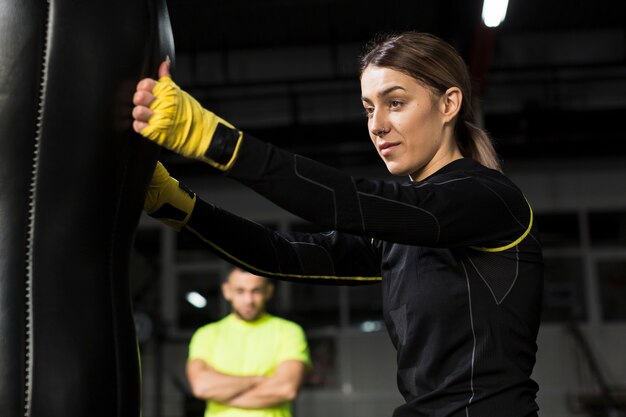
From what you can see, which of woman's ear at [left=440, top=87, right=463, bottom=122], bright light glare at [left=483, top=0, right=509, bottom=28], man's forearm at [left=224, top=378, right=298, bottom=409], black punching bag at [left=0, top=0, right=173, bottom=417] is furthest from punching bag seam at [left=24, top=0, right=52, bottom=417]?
bright light glare at [left=483, top=0, right=509, bottom=28]

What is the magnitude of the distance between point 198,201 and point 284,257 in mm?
217

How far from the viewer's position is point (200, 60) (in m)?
10.2

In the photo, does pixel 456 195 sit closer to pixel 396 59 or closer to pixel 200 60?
pixel 396 59

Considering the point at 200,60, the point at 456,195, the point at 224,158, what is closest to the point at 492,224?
the point at 456,195

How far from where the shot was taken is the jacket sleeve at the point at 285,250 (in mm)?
1618

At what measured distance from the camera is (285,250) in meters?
1.70

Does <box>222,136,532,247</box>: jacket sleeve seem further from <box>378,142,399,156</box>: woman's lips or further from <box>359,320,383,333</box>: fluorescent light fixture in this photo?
<box>359,320,383,333</box>: fluorescent light fixture

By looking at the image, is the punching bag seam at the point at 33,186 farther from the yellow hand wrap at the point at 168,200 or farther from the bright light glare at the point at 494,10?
the bright light glare at the point at 494,10

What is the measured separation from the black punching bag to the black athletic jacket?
0.19 m

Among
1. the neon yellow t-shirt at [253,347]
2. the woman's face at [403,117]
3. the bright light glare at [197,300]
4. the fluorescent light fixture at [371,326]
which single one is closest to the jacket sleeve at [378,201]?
the woman's face at [403,117]

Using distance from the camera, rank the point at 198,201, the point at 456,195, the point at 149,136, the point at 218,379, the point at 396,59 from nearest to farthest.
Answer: the point at 149,136, the point at 456,195, the point at 396,59, the point at 198,201, the point at 218,379

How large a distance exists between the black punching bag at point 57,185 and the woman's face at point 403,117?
484 millimetres

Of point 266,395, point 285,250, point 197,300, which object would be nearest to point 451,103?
point 285,250

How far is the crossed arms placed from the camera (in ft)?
10.0
